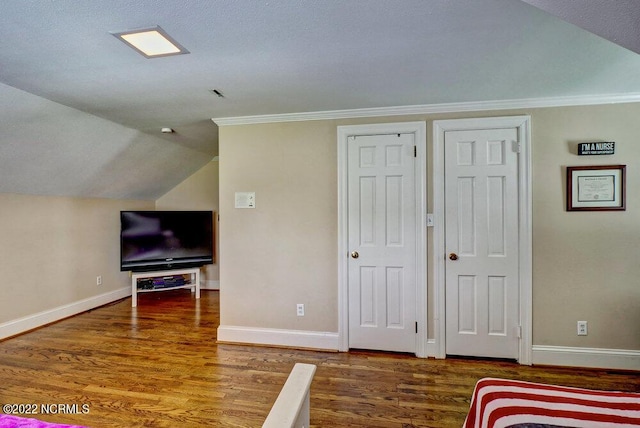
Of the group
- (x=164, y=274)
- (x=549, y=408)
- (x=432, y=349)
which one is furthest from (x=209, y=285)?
(x=549, y=408)

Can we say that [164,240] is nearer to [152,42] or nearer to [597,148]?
[152,42]

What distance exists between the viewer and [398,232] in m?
2.92

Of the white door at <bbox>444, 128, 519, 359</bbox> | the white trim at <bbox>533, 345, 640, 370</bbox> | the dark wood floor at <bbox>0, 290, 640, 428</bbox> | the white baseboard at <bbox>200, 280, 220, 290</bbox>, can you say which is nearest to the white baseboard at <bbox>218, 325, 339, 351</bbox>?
the dark wood floor at <bbox>0, 290, 640, 428</bbox>

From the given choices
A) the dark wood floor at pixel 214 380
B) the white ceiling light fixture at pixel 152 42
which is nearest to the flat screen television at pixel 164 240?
the dark wood floor at pixel 214 380

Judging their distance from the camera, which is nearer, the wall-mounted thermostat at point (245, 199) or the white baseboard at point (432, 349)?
the white baseboard at point (432, 349)

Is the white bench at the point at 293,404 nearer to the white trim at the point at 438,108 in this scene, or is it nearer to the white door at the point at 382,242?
the white door at the point at 382,242

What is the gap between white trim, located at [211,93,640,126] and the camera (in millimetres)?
A: 2572

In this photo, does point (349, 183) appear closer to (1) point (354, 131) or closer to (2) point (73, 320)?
(1) point (354, 131)

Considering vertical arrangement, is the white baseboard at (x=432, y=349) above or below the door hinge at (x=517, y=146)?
below

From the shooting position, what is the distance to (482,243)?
2785mm

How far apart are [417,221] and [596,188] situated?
4.73 ft

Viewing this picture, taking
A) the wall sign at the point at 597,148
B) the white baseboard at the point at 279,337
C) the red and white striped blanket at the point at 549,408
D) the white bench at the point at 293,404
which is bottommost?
A: the white baseboard at the point at 279,337

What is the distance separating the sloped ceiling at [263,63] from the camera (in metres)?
1.47

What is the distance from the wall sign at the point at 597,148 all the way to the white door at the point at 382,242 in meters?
1.33
